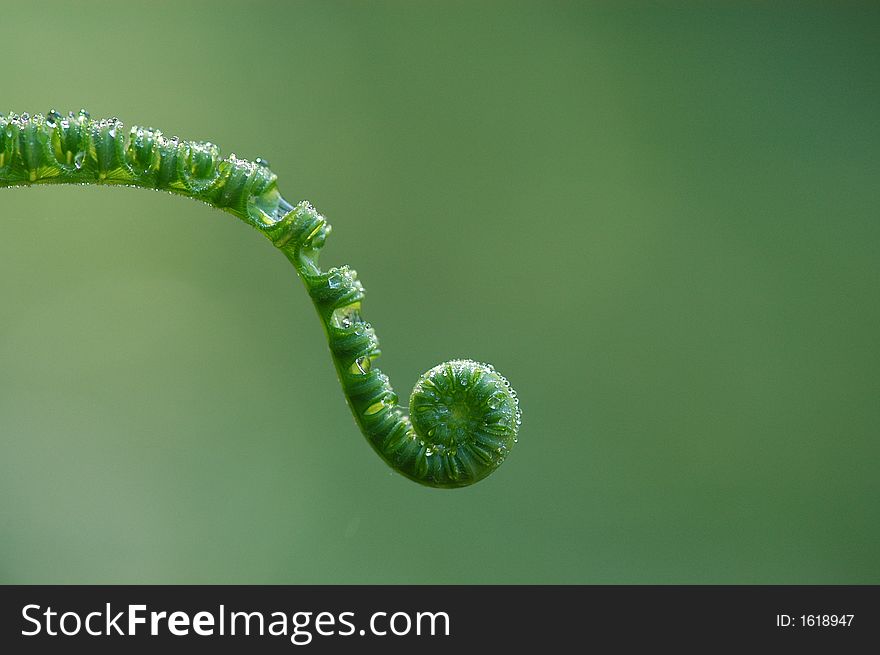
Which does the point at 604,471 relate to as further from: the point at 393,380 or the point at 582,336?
the point at 393,380

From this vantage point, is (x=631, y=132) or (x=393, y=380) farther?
(x=631, y=132)

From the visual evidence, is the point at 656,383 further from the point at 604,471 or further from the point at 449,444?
the point at 449,444

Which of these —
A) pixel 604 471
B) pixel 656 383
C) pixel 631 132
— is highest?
pixel 631 132

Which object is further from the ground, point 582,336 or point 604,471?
point 582,336

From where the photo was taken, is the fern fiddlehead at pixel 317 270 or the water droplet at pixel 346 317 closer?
the fern fiddlehead at pixel 317 270

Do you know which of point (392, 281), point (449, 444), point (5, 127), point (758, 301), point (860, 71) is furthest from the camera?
point (860, 71)

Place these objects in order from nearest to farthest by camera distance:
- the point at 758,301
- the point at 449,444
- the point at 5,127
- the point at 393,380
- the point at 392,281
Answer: the point at 5,127
the point at 449,444
the point at 393,380
the point at 392,281
the point at 758,301

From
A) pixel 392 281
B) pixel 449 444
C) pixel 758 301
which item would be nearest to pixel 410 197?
pixel 392 281

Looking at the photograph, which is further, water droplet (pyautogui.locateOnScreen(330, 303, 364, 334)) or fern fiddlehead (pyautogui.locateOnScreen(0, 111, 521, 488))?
water droplet (pyautogui.locateOnScreen(330, 303, 364, 334))
